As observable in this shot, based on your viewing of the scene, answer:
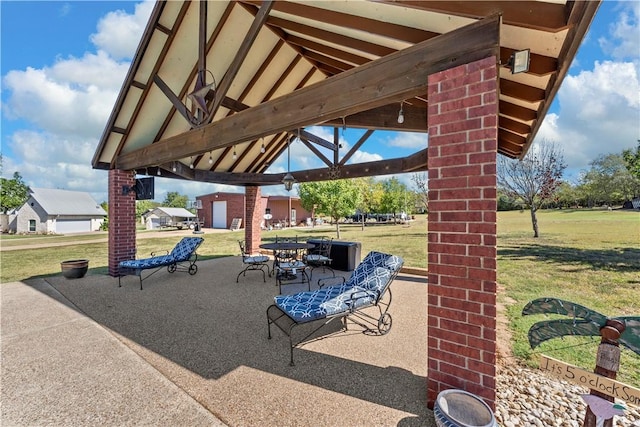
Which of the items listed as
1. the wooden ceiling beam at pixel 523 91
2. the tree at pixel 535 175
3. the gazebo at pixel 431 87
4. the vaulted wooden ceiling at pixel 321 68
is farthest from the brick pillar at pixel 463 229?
the tree at pixel 535 175

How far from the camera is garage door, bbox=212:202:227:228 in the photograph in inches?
1123

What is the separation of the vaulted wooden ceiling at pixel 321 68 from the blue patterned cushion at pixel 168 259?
207 centimetres

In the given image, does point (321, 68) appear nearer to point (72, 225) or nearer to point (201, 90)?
point (201, 90)

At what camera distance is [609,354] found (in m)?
1.54

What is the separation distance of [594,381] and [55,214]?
3885cm

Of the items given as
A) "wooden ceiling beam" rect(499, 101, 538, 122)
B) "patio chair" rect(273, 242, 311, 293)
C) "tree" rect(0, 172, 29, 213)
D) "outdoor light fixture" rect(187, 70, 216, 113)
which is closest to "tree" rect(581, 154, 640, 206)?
"wooden ceiling beam" rect(499, 101, 538, 122)

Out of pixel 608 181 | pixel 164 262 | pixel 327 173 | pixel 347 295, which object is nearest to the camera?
pixel 347 295

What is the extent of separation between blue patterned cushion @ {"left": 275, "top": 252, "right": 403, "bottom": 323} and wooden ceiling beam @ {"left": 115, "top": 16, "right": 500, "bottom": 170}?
7.34 ft

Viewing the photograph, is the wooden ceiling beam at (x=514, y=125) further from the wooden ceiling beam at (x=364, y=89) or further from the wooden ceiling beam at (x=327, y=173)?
the wooden ceiling beam at (x=364, y=89)

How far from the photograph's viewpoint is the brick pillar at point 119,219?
21.9ft

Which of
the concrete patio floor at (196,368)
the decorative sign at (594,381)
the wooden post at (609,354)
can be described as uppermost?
the wooden post at (609,354)

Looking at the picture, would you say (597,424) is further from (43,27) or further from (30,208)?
(30,208)

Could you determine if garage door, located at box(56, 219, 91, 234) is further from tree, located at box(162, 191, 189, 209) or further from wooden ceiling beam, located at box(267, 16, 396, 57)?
tree, located at box(162, 191, 189, 209)

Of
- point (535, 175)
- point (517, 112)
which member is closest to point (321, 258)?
point (517, 112)
